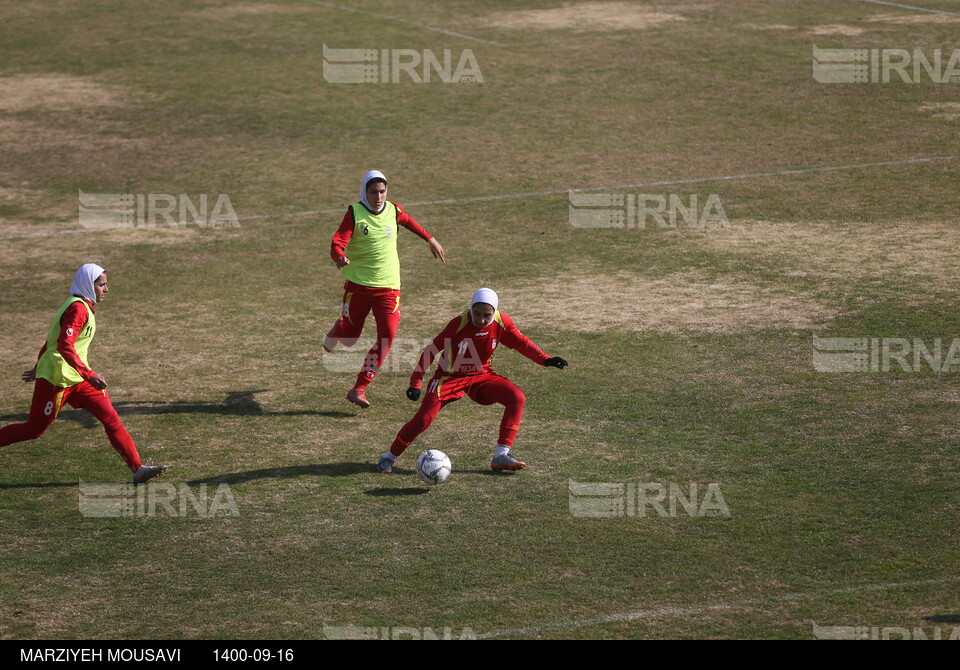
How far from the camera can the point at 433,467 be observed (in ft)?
39.8

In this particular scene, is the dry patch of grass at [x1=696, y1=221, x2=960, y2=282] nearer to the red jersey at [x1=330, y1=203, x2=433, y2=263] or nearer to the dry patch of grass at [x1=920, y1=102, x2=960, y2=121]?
the dry patch of grass at [x1=920, y1=102, x2=960, y2=121]

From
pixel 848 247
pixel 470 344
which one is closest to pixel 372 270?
pixel 470 344

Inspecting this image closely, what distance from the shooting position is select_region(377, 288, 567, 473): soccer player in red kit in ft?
41.4

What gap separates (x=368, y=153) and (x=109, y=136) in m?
6.29

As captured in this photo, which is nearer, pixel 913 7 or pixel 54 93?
pixel 54 93

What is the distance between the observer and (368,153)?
25719 mm

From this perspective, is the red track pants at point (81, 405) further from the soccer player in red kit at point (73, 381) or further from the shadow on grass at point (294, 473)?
the shadow on grass at point (294, 473)

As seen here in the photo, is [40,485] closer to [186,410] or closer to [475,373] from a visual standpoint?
[186,410]

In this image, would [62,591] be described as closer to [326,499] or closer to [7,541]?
[7,541]

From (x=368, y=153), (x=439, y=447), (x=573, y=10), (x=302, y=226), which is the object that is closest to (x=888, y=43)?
(x=573, y=10)

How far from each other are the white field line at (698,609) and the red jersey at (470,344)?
3.67 meters

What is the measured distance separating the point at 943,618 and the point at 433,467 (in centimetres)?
503

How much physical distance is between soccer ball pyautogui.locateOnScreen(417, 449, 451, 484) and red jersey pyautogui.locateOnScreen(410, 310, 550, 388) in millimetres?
1053
